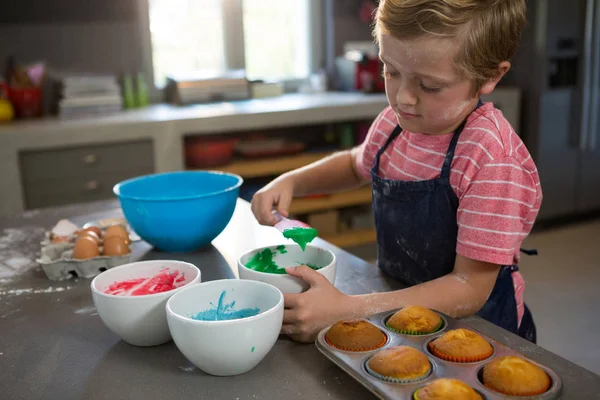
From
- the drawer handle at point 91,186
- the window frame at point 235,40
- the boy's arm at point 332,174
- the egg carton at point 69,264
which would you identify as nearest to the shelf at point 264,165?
the drawer handle at point 91,186

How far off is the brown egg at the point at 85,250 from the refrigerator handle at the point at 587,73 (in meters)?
3.26

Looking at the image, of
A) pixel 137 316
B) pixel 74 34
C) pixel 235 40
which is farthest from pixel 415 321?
pixel 235 40

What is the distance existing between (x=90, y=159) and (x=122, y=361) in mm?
1958

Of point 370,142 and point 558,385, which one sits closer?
point 558,385

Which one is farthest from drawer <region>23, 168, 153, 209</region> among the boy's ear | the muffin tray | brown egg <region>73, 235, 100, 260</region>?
the muffin tray

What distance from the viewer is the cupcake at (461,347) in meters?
0.67

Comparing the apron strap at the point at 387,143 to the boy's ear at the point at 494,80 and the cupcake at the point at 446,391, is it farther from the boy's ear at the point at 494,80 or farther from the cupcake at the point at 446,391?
the cupcake at the point at 446,391

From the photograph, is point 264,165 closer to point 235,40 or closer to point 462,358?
point 235,40

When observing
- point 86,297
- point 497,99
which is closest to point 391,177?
point 86,297

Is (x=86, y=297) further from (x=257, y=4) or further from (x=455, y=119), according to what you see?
(x=257, y=4)

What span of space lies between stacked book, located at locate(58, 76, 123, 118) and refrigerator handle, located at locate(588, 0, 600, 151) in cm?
268

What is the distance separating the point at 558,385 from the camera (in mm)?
614

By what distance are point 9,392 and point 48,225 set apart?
0.70 m

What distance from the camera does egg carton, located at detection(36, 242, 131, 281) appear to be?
1022mm
